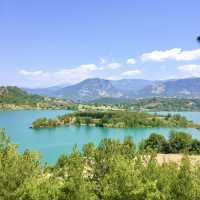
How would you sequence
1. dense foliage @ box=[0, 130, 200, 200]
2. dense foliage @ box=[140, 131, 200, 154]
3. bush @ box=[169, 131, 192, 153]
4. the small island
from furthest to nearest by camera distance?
the small island < bush @ box=[169, 131, 192, 153] < dense foliage @ box=[140, 131, 200, 154] < dense foliage @ box=[0, 130, 200, 200]

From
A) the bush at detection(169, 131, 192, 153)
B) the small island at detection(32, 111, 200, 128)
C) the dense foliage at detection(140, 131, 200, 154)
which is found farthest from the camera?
the small island at detection(32, 111, 200, 128)

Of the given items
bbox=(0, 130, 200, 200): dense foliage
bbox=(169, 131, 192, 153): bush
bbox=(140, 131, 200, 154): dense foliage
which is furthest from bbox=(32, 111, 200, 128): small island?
bbox=(0, 130, 200, 200): dense foliage

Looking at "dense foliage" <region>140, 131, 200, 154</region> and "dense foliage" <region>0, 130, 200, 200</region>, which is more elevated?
"dense foliage" <region>0, 130, 200, 200</region>

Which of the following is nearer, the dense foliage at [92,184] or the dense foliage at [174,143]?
the dense foliage at [92,184]

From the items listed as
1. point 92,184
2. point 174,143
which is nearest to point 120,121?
point 174,143

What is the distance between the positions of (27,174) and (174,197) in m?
7.77

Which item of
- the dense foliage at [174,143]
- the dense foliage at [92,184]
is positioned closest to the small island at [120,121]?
the dense foliage at [174,143]

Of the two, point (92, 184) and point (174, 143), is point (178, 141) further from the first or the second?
point (92, 184)

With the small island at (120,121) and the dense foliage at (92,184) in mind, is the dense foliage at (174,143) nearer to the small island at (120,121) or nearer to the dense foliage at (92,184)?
the dense foliage at (92,184)

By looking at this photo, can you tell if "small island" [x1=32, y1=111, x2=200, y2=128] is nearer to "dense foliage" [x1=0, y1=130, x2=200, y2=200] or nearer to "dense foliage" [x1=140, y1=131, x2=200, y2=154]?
"dense foliage" [x1=140, y1=131, x2=200, y2=154]

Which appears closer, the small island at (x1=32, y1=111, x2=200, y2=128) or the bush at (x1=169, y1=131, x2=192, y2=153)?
the bush at (x1=169, y1=131, x2=192, y2=153)

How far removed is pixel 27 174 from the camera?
66.3 feet

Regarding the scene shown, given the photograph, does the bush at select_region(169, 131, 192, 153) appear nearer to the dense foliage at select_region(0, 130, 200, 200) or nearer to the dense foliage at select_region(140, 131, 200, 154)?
the dense foliage at select_region(140, 131, 200, 154)

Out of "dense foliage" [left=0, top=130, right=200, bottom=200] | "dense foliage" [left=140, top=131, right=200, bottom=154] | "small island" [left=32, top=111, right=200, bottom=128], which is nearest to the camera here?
"dense foliage" [left=0, top=130, right=200, bottom=200]
